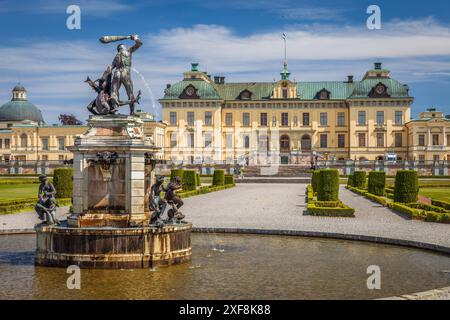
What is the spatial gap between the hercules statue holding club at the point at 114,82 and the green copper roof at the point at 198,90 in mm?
63019

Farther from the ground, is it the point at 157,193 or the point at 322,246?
the point at 157,193

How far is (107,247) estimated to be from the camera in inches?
478

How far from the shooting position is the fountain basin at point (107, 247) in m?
12.1

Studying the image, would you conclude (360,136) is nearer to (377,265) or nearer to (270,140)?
(270,140)

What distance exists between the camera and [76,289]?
34.2 feet

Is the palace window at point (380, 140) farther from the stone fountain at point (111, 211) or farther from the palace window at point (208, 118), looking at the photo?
the stone fountain at point (111, 211)

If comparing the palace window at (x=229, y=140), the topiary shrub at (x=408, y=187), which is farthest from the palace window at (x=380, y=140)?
the topiary shrub at (x=408, y=187)

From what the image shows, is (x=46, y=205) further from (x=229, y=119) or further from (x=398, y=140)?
(x=398, y=140)

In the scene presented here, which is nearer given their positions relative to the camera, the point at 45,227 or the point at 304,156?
the point at 45,227

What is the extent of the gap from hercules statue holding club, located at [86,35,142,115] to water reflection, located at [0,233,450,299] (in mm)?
3435
